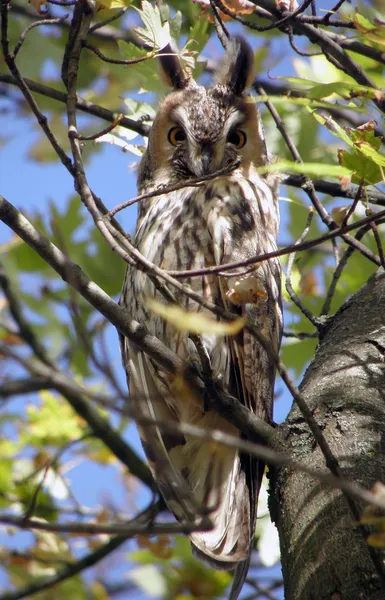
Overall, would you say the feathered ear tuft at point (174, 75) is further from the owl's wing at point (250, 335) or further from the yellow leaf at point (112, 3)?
the yellow leaf at point (112, 3)

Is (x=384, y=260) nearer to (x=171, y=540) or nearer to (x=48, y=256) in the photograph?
(x=48, y=256)

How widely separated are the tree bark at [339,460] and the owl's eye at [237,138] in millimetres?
1055

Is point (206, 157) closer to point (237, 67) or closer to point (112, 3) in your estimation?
point (237, 67)

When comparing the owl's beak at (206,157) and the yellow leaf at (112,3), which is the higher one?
the owl's beak at (206,157)

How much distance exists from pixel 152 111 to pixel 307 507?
1.68m

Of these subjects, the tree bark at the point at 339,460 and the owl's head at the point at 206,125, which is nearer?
the tree bark at the point at 339,460

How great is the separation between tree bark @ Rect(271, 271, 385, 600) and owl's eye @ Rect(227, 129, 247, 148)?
1055 millimetres

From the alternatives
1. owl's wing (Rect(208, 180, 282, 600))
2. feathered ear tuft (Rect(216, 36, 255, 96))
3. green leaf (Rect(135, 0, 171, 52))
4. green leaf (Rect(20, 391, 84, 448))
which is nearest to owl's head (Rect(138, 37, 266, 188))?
feathered ear tuft (Rect(216, 36, 255, 96))

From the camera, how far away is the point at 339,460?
5.49 ft

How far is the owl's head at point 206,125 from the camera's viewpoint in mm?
2855

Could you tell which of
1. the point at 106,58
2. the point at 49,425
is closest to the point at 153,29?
the point at 106,58

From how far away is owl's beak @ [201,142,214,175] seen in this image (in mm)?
2775

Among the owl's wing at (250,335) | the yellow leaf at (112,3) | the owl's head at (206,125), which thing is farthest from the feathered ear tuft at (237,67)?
the yellow leaf at (112,3)

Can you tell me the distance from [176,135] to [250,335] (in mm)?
1002
